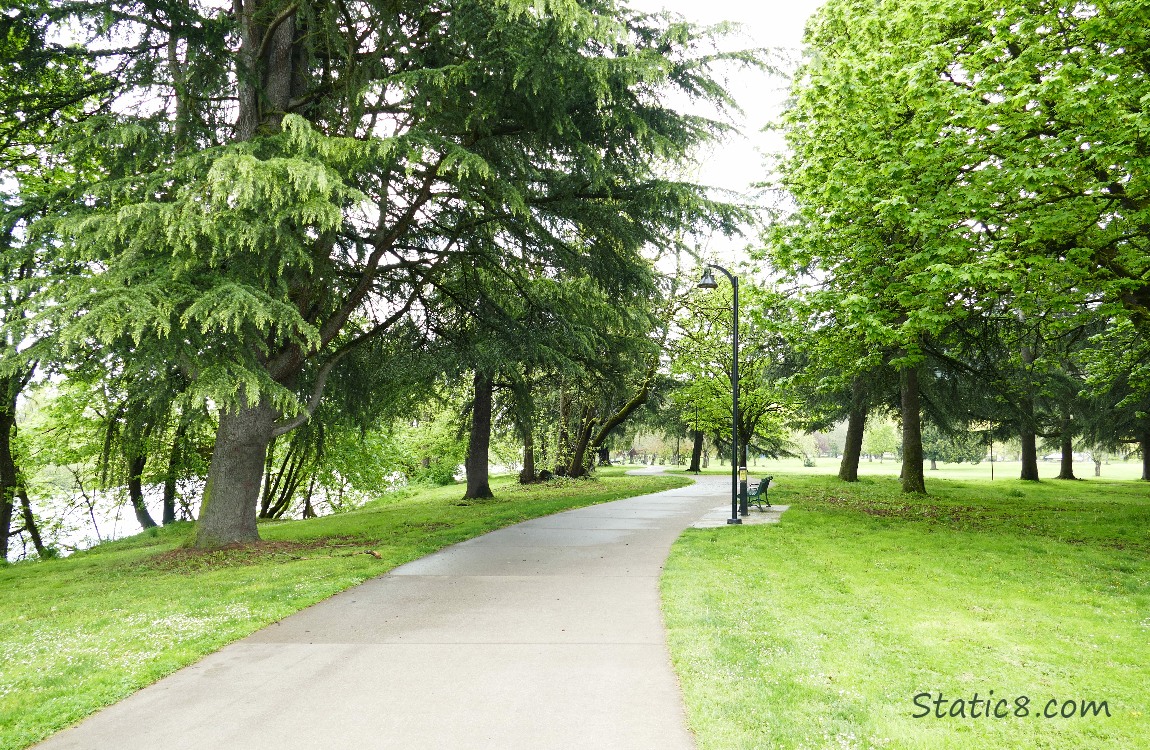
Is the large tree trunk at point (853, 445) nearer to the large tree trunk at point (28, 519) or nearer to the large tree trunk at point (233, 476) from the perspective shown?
the large tree trunk at point (233, 476)

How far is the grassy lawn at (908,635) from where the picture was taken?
4.07m

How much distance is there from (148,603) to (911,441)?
18.9 m

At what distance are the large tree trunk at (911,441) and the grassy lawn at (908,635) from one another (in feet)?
22.5

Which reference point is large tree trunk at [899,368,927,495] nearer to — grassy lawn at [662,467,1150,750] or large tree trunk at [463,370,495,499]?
grassy lawn at [662,467,1150,750]

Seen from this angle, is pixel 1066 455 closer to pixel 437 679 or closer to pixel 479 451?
pixel 479 451

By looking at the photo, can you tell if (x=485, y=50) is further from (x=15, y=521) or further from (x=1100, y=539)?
(x=15, y=521)

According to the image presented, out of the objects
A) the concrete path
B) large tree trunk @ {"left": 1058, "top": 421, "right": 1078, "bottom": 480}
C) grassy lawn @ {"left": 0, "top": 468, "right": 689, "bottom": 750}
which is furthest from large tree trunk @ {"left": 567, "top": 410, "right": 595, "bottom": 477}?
large tree trunk @ {"left": 1058, "top": 421, "right": 1078, "bottom": 480}

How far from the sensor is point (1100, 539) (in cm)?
1132

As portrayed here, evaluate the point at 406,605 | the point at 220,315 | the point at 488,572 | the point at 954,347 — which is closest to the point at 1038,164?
the point at 954,347

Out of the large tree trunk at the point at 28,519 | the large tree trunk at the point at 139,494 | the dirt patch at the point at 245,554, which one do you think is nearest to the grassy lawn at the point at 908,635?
the dirt patch at the point at 245,554

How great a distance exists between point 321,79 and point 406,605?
32.6 ft

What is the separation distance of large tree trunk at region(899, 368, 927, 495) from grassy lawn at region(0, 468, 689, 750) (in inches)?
461

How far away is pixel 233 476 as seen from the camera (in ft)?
35.8

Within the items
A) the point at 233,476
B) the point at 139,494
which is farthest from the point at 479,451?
the point at 139,494
